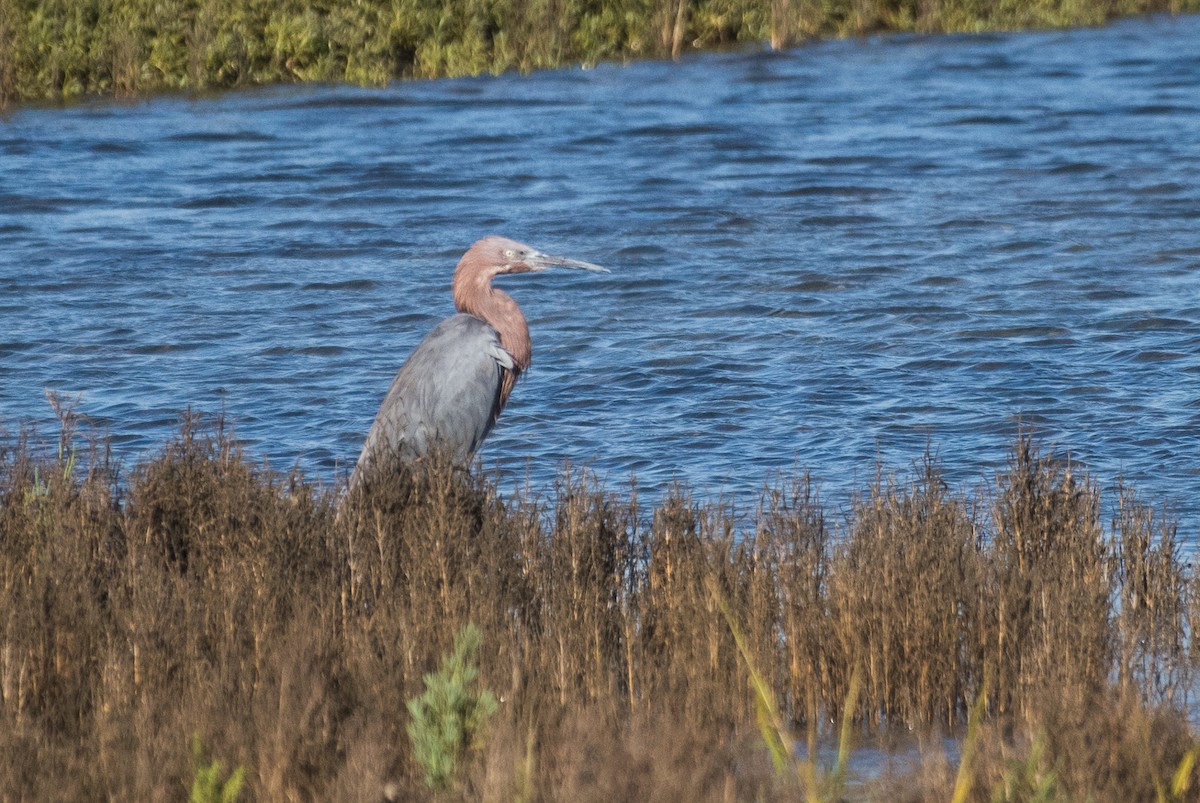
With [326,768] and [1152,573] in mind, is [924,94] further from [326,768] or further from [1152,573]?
[326,768]

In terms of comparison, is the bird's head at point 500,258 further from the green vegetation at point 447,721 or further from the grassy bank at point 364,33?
the grassy bank at point 364,33

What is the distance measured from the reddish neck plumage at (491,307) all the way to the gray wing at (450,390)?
0.73ft

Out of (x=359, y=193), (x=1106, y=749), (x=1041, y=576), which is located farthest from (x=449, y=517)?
(x=359, y=193)

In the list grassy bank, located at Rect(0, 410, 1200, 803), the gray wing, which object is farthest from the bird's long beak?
grassy bank, located at Rect(0, 410, 1200, 803)

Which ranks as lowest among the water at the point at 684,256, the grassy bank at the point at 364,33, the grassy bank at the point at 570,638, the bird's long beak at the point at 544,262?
the water at the point at 684,256

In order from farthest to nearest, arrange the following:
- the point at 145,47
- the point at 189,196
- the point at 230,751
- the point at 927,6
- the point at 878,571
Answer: the point at 927,6, the point at 145,47, the point at 189,196, the point at 878,571, the point at 230,751

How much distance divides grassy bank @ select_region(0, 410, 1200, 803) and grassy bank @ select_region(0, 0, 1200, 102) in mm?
12958

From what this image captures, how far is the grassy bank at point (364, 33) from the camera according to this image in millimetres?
17500

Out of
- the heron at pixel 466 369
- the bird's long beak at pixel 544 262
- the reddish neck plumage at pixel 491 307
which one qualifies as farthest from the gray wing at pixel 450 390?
the bird's long beak at pixel 544 262

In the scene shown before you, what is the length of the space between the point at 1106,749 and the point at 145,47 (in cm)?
1581

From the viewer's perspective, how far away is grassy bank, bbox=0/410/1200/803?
378 centimetres

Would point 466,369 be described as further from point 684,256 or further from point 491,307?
point 684,256

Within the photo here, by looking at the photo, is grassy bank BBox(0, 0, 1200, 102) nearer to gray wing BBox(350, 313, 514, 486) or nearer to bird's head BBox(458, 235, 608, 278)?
bird's head BBox(458, 235, 608, 278)

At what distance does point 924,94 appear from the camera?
19016 millimetres
